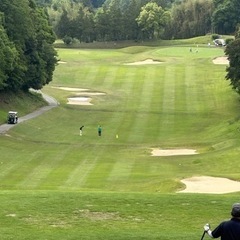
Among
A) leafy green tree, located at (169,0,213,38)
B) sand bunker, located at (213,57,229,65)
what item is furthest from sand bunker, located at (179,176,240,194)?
leafy green tree, located at (169,0,213,38)

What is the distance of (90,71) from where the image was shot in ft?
324

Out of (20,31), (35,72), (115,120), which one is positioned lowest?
(115,120)

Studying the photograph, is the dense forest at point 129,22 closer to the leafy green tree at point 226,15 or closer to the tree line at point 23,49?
the leafy green tree at point 226,15

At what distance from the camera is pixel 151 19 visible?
15038 centimetres

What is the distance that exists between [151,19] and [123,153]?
10690 centimetres

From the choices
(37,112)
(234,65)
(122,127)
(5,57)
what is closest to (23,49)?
(37,112)

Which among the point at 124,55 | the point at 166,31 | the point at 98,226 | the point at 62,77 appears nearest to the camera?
the point at 98,226

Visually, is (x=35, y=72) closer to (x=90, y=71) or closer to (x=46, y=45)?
(x=46, y=45)

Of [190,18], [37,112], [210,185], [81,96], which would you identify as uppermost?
[190,18]

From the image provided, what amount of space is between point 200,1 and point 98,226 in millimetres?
153962

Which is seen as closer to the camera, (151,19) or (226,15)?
(151,19)

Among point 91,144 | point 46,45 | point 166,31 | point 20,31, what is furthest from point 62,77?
point 166,31

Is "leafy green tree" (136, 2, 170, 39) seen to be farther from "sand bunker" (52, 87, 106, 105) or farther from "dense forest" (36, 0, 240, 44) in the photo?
"sand bunker" (52, 87, 106, 105)

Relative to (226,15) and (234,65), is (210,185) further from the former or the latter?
(226,15)
